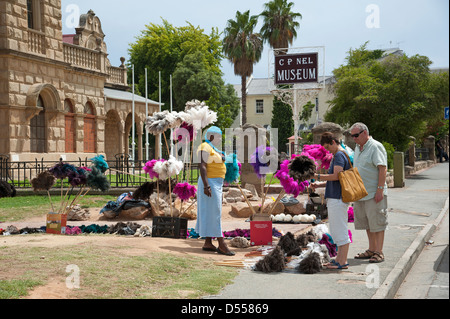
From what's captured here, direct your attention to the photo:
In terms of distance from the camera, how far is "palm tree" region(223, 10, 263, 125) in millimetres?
44938

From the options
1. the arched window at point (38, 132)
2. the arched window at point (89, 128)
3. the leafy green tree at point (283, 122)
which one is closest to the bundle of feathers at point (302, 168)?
the arched window at point (38, 132)

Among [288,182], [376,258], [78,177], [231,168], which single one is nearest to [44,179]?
[78,177]

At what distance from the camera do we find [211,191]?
833 cm

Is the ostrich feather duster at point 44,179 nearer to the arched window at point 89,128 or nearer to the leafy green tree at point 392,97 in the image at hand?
the arched window at point 89,128

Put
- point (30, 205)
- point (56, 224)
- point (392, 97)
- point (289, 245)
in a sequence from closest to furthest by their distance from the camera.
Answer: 1. point (289, 245)
2. point (56, 224)
3. point (30, 205)
4. point (392, 97)

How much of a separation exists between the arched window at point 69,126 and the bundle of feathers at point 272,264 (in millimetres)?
20806

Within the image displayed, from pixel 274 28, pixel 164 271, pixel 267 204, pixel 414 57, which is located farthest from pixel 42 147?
pixel 274 28

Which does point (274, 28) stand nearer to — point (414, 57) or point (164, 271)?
point (414, 57)

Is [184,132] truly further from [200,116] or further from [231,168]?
[231,168]

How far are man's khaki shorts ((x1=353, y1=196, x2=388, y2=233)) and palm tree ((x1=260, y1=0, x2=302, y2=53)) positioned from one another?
1495 inches

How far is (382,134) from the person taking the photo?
31125mm

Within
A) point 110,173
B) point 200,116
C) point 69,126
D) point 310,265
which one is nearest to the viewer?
point 310,265

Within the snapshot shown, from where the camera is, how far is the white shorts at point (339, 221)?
715 cm

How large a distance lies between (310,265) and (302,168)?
1614 mm
